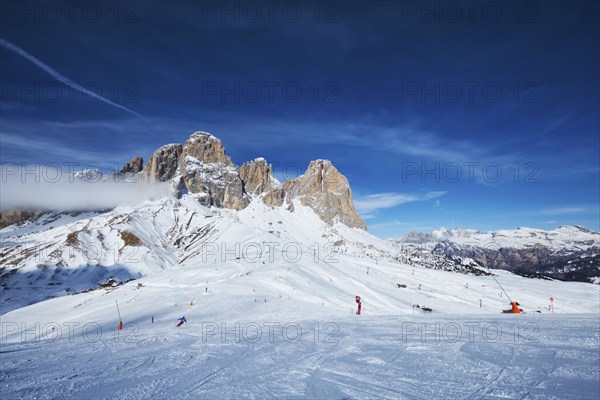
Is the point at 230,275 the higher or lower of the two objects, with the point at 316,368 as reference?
lower

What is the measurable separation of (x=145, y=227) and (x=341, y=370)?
18680 cm

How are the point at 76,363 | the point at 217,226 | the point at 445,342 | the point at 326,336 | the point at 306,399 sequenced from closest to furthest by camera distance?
the point at 306,399 < the point at 76,363 < the point at 445,342 < the point at 326,336 < the point at 217,226

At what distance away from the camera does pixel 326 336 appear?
12766 mm

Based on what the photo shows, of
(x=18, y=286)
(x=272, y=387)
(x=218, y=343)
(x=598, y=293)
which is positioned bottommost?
(x=18, y=286)

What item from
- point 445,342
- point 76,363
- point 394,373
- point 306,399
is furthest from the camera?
point 445,342

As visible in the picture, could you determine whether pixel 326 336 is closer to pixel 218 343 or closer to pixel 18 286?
pixel 218 343

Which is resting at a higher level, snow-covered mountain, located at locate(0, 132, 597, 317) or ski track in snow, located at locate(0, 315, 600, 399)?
ski track in snow, located at locate(0, 315, 600, 399)

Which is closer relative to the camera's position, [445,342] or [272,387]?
[272,387]

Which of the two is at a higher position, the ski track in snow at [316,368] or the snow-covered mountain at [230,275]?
the ski track in snow at [316,368]

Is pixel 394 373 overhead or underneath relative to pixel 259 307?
overhead

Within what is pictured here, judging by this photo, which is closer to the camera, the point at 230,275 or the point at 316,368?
the point at 316,368

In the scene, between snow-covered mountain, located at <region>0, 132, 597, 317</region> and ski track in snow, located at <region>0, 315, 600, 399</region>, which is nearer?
ski track in snow, located at <region>0, 315, 600, 399</region>

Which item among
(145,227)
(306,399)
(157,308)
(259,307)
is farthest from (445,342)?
(145,227)

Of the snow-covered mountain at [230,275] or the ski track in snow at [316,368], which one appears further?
the snow-covered mountain at [230,275]
